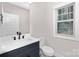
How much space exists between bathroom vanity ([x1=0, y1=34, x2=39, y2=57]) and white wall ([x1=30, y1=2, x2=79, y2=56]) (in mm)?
756

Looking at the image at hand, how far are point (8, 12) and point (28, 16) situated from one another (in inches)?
23.7

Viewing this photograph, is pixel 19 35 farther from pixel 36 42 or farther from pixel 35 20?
pixel 35 20

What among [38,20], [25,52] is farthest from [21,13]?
[25,52]

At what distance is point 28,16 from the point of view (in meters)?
2.42

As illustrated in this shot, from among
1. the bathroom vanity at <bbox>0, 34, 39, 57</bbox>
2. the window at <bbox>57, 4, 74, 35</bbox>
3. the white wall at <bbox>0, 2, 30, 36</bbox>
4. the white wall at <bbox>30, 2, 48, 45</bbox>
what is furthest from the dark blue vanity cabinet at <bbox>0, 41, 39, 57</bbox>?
the window at <bbox>57, 4, 74, 35</bbox>

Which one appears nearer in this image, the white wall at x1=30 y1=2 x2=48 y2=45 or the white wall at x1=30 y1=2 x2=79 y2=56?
the white wall at x1=30 y1=2 x2=79 y2=56

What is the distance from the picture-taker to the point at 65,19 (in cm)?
271

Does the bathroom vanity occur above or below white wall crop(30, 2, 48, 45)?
below

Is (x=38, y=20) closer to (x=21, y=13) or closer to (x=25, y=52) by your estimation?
(x=21, y=13)

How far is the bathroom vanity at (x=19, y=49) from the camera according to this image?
123 centimetres

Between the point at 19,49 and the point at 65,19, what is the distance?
1.78m

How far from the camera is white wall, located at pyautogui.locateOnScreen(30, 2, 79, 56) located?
7.75 ft

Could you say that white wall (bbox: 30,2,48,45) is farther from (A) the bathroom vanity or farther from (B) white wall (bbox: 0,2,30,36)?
(A) the bathroom vanity

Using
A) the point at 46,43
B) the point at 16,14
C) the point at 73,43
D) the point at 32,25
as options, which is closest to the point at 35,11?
the point at 32,25
